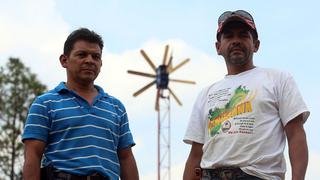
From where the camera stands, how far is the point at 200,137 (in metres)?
4.38

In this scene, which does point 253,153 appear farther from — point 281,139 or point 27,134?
point 27,134

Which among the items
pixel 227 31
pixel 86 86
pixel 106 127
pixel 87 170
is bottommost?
pixel 87 170

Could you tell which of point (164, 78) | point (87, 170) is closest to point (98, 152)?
point (87, 170)

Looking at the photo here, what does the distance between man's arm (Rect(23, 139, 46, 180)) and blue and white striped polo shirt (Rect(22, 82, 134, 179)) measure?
40 mm

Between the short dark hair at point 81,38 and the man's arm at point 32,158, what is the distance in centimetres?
68

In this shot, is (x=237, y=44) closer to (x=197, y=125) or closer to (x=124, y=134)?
(x=197, y=125)

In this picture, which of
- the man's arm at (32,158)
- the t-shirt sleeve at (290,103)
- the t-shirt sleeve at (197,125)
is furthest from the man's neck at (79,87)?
the t-shirt sleeve at (290,103)

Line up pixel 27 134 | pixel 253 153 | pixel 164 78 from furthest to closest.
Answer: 1. pixel 164 78
2. pixel 27 134
3. pixel 253 153

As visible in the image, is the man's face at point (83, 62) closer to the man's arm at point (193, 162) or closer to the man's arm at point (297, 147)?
the man's arm at point (193, 162)

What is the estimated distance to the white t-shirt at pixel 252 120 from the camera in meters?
3.93

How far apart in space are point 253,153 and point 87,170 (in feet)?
3.39

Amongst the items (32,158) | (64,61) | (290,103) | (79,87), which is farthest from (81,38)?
(290,103)

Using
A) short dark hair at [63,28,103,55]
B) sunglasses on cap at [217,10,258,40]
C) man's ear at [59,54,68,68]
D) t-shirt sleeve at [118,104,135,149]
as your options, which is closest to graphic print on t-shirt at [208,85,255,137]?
sunglasses on cap at [217,10,258,40]

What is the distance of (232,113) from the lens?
411 centimetres
